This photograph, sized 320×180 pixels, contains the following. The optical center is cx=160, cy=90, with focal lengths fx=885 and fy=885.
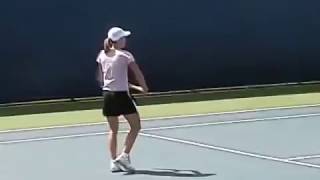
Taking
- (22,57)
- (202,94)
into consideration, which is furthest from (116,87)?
(202,94)

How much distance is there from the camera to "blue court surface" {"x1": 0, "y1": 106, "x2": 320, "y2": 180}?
9180mm

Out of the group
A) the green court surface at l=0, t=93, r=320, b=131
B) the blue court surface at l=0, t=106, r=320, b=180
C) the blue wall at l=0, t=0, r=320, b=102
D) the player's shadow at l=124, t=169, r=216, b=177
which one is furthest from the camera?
the blue wall at l=0, t=0, r=320, b=102

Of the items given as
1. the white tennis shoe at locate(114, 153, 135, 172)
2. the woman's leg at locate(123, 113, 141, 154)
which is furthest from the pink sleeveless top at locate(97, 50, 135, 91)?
the white tennis shoe at locate(114, 153, 135, 172)

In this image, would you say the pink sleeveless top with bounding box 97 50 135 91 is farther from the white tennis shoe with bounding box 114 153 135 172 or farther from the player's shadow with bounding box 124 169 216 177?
the player's shadow with bounding box 124 169 216 177

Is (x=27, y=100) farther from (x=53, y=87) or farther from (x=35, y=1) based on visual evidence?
(x=35, y=1)

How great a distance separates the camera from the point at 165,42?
59.7ft

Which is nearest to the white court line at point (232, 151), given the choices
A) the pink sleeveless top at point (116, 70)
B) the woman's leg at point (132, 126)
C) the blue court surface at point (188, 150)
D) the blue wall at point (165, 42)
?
the blue court surface at point (188, 150)

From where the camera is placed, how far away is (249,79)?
19.0 metres

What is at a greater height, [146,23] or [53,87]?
[146,23]

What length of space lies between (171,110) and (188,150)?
15.9ft

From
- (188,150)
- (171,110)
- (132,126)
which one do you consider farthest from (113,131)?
(171,110)

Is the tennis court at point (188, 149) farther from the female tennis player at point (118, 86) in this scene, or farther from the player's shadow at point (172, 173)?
the female tennis player at point (118, 86)

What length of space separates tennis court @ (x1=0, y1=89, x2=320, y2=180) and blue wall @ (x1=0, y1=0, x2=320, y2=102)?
3.69 meters

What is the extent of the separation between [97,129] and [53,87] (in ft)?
14.5
